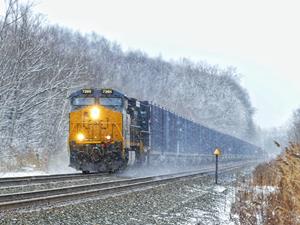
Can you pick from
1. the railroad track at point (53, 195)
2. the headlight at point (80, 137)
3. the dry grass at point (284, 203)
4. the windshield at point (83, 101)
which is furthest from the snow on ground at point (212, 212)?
the windshield at point (83, 101)

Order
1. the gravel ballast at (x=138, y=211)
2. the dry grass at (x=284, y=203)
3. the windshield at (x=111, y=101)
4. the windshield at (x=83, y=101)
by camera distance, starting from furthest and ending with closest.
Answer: the windshield at (x=83, y=101), the windshield at (x=111, y=101), the gravel ballast at (x=138, y=211), the dry grass at (x=284, y=203)

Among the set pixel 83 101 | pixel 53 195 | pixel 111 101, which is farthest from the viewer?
pixel 83 101

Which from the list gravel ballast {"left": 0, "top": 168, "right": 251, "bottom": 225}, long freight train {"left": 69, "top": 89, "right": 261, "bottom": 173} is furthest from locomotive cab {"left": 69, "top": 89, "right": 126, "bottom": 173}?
gravel ballast {"left": 0, "top": 168, "right": 251, "bottom": 225}

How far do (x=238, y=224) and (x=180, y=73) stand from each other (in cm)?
A: 9514

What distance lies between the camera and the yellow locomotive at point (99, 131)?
68.6 ft

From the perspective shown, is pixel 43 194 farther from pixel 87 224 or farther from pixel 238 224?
pixel 238 224

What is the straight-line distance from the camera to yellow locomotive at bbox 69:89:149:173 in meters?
20.9

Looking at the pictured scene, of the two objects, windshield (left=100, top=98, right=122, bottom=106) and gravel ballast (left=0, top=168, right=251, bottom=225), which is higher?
windshield (left=100, top=98, right=122, bottom=106)

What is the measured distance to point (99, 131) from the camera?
70.1ft

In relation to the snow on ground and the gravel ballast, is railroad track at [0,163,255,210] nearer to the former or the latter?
the gravel ballast

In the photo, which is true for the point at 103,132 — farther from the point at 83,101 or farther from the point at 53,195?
the point at 53,195

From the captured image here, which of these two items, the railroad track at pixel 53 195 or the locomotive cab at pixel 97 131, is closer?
the railroad track at pixel 53 195

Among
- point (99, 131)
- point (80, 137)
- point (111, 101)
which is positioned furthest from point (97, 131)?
point (111, 101)

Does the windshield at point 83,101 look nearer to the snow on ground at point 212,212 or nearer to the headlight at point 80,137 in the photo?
the headlight at point 80,137
